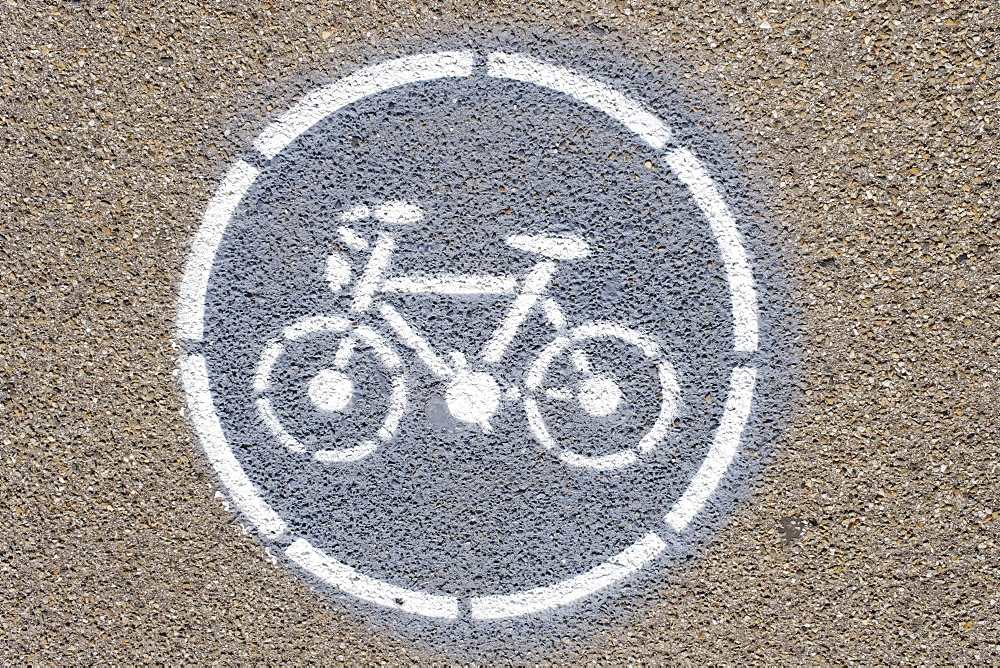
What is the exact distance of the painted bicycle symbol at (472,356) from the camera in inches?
114

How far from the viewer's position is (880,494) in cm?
293

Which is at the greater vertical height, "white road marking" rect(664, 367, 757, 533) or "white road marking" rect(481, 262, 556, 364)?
"white road marking" rect(481, 262, 556, 364)

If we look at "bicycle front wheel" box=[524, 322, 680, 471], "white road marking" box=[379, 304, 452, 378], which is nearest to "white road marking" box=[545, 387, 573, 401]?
"bicycle front wheel" box=[524, 322, 680, 471]

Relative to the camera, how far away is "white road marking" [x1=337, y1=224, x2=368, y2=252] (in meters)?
2.89

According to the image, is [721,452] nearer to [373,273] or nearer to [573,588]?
[573,588]

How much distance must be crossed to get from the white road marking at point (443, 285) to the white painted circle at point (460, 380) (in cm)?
23

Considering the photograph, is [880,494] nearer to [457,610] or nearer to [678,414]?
[678,414]

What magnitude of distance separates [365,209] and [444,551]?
147cm

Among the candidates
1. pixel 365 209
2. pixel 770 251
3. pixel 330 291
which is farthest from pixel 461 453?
pixel 770 251

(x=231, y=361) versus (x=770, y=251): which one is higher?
(x=770, y=251)

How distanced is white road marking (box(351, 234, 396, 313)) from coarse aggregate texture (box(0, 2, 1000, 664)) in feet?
2.37

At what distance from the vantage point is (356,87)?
9.55 ft

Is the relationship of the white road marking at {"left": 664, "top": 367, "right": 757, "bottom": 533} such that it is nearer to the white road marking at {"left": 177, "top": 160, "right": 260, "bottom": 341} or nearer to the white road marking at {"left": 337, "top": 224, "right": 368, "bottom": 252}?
the white road marking at {"left": 337, "top": 224, "right": 368, "bottom": 252}

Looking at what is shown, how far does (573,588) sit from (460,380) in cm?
102
